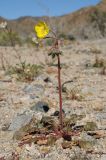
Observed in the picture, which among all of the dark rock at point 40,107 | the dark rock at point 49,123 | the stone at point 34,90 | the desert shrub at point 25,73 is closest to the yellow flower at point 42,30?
the dark rock at point 49,123

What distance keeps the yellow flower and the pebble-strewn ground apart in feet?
1.89

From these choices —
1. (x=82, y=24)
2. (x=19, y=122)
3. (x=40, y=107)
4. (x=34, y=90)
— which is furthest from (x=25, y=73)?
(x=82, y=24)

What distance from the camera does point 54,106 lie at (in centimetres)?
595

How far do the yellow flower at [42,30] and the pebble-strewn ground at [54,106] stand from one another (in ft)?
1.89

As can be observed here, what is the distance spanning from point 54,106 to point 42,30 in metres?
1.99

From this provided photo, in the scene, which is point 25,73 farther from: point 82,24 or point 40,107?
point 82,24

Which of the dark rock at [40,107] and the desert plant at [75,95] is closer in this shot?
the dark rock at [40,107]

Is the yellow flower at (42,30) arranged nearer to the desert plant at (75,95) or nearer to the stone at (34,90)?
the desert plant at (75,95)

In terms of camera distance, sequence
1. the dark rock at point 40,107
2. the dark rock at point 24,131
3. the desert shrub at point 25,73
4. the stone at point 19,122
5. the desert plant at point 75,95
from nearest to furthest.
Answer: the dark rock at point 24,131 < the stone at point 19,122 < the dark rock at point 40,107 < the desert plant at point 75,95 < the desert shrub at point 25,73

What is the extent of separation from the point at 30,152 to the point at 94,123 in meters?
0.85

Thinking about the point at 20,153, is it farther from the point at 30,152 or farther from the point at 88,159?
the point at 88,159

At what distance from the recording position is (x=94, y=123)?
469 centimetres

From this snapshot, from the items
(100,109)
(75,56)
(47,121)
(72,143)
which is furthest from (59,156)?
(75,56)

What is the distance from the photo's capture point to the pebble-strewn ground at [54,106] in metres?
4.15
